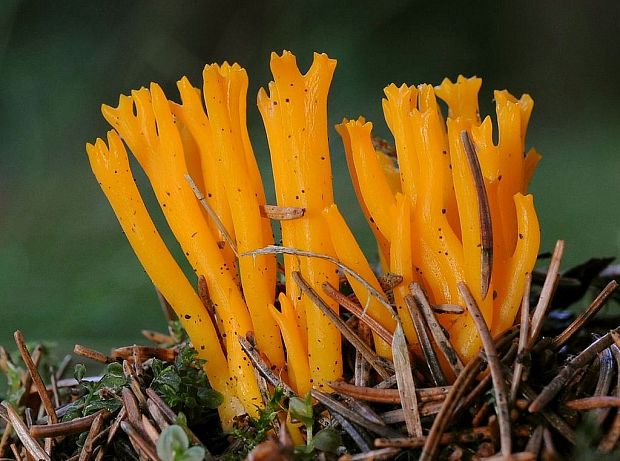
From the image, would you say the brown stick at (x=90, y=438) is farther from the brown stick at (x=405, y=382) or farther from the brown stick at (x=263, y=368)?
the brown stick at (x=405, y=382)

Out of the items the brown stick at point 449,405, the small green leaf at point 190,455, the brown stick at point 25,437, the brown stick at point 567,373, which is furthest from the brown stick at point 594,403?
the brown stick at point 25,437

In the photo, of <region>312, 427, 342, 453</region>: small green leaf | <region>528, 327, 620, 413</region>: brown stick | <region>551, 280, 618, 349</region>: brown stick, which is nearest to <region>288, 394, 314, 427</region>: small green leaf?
<region>312, 427, 342, 453</region>: small green leaf

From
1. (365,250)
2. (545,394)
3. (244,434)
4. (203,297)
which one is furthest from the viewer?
(365,250)

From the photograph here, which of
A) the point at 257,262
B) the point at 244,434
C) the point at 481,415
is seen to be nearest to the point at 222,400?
the point at 244,434

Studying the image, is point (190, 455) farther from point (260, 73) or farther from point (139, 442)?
point (260, 73)

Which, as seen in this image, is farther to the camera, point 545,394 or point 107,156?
point 107,156

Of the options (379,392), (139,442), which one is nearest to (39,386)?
(139,442)

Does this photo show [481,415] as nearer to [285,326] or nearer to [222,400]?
[285,326]
